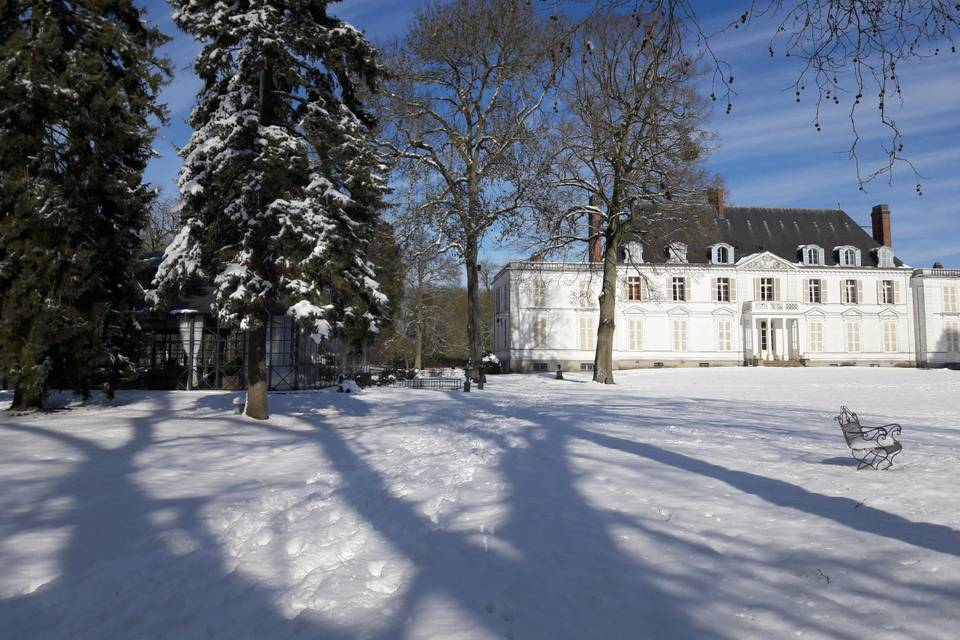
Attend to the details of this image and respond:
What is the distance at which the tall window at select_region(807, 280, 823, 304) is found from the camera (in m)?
46.4

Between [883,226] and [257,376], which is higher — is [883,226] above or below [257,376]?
above

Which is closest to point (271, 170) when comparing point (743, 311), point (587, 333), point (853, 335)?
point (587, 333)

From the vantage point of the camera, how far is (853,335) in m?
46.2

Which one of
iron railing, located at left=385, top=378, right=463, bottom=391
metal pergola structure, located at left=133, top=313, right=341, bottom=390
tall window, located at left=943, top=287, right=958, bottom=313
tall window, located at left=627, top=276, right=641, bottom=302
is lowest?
iron railing, located at left=385, top=378, right=463, bottom=391

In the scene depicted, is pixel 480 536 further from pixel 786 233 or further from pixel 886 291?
pixel 886 291

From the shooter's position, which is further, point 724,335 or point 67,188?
point 724,335

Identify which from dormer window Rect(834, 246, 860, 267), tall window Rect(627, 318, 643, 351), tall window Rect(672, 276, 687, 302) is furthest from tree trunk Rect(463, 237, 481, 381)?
dormer window Rect(834, 246, 860, 267)

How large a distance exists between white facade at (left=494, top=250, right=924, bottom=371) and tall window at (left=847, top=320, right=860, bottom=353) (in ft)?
0.24

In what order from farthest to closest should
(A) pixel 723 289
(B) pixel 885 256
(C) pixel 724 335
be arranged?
(B) pixel 885 256 → (A) pixel 723 289 → (C) pixel 724 335

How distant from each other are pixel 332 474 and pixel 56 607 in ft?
14.6

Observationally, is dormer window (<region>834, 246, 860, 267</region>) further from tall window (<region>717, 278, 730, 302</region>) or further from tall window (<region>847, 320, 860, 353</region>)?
tall window (<region>717, 278, 730, 302</region>)

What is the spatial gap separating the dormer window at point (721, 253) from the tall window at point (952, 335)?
632 inches

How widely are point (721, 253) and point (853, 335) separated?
437 inches

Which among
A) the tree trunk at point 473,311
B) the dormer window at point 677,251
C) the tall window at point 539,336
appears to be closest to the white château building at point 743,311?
the tall window at point 539,336
